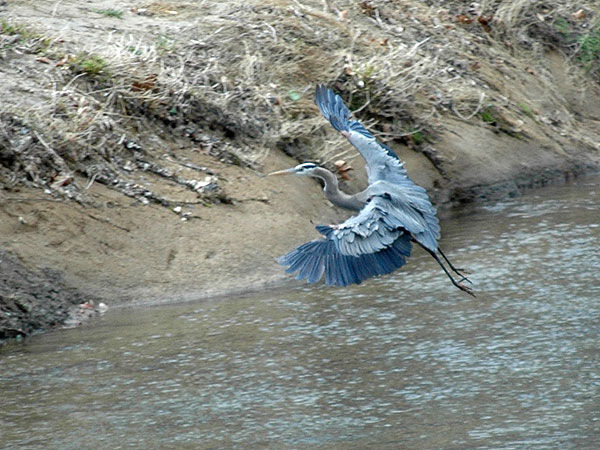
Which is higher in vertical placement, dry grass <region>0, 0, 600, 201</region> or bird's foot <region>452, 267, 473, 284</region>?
dry grass <region>0, 0, 600, 201</region>

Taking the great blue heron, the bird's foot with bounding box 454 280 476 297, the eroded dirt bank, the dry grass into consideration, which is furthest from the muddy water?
the dry grass

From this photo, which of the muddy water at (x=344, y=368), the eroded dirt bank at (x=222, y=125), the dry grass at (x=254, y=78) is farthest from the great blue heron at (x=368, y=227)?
the dry grass at (x=254, y=78)

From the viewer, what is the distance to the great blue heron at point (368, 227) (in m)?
7.07

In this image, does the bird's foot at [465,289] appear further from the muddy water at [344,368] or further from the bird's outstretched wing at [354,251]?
the bird's outstretched wing at [354,251]

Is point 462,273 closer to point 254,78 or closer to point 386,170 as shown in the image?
point 386,170

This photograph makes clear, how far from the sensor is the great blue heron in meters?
7.07

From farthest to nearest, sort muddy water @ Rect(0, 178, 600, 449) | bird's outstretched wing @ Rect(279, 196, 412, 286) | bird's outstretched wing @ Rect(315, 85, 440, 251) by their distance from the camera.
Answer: bird's outstretched wing @ Rect(315, 85, 440, 251) → bird's outstretched wing @ Rect(279, 196, 412, 286) → muddy water @ Rect(0, 178, 600, 449)

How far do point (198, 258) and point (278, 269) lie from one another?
695mm

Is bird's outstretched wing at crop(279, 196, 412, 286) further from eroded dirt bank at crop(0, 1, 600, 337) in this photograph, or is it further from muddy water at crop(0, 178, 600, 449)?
eroded dirt bank at crop(0, 1, 600, 337)

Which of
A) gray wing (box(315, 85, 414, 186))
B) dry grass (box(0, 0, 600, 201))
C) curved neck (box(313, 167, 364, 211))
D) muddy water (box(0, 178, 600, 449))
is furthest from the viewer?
dry grass (box(0, 0, 600, 201))

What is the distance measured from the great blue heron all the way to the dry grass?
255cm

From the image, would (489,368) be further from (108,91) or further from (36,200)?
(108,91)

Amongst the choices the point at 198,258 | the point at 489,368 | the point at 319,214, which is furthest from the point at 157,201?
the point at 489,368

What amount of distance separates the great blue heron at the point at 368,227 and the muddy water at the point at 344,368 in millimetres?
548
